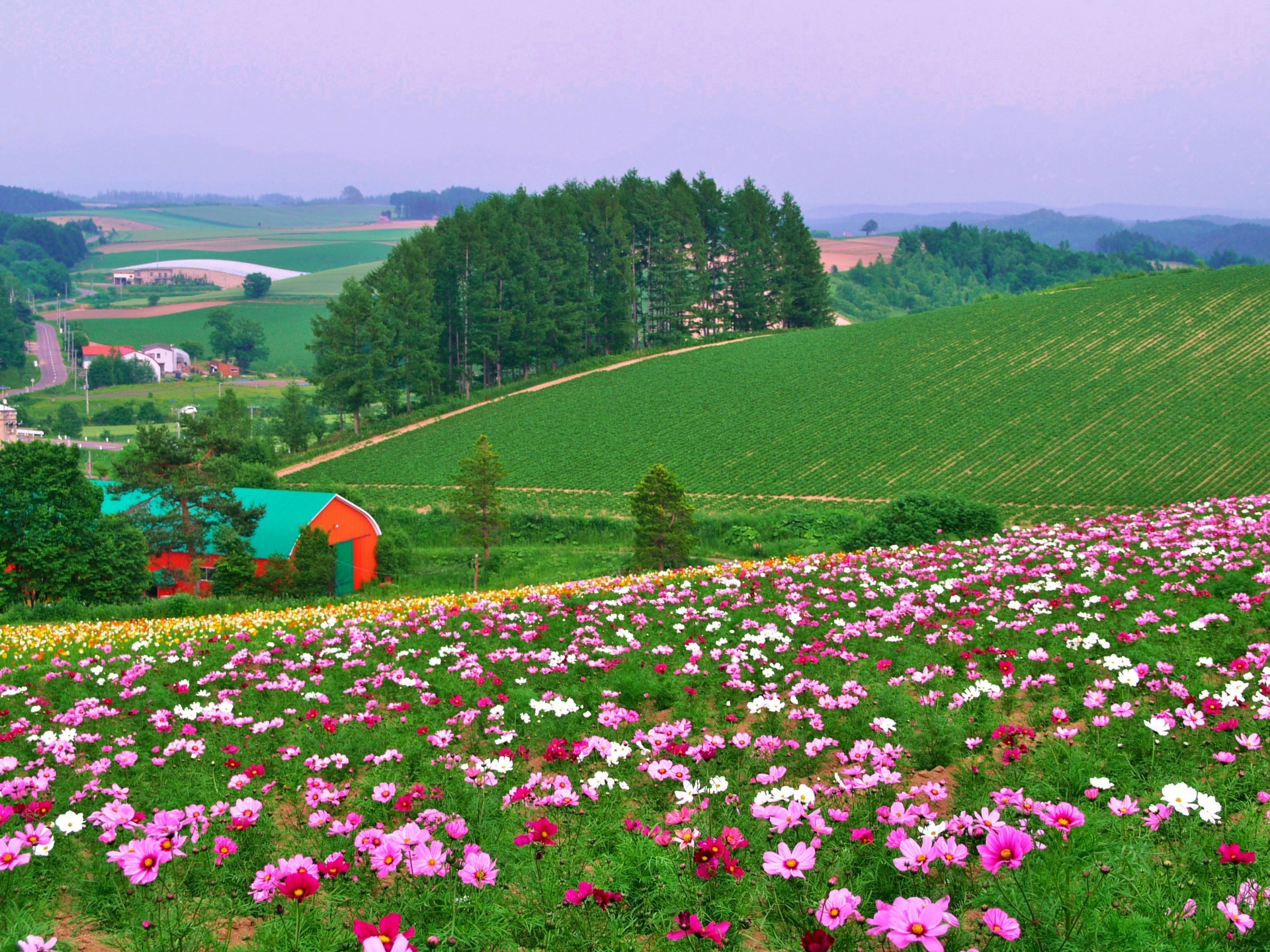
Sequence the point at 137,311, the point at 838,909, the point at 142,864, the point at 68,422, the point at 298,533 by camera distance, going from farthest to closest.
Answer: the point at 137,311 → the point at 68,422 → the point at 298,533 → the point at 142,864 → the point at 838,909

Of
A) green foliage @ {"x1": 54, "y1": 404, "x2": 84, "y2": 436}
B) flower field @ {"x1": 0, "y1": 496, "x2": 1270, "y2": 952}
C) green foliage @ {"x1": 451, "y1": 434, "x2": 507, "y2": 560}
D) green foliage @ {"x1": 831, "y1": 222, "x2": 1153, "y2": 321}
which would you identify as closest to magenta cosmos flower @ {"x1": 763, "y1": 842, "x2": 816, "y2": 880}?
flower field @ {"x1": 0, "y1": 496, "x2": 1270, "y2": 952}

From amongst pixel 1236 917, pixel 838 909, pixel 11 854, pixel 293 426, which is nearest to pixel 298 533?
pixel 11 854

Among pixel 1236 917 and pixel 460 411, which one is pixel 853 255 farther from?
pixel 1236 917

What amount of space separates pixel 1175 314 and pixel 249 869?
80129mm

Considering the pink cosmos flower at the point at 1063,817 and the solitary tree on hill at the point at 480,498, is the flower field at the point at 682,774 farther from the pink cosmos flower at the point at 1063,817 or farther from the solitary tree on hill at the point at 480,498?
the solitary tree on hill at the point at 480,498

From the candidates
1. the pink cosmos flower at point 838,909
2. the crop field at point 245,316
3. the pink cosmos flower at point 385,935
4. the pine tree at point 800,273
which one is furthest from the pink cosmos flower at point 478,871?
the crop field at point 245,316

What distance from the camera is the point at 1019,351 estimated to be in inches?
2608

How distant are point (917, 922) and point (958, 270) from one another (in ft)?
629

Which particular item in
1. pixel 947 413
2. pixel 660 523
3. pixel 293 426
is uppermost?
pixel 947 413

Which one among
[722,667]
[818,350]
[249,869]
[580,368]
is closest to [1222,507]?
[722,667]

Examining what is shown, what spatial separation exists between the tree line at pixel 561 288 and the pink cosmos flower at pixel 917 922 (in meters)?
70.2

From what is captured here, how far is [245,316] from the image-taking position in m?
170

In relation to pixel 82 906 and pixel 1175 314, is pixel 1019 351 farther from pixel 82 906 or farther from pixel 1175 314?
pixel 82 906

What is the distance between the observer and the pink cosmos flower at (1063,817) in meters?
3.88
